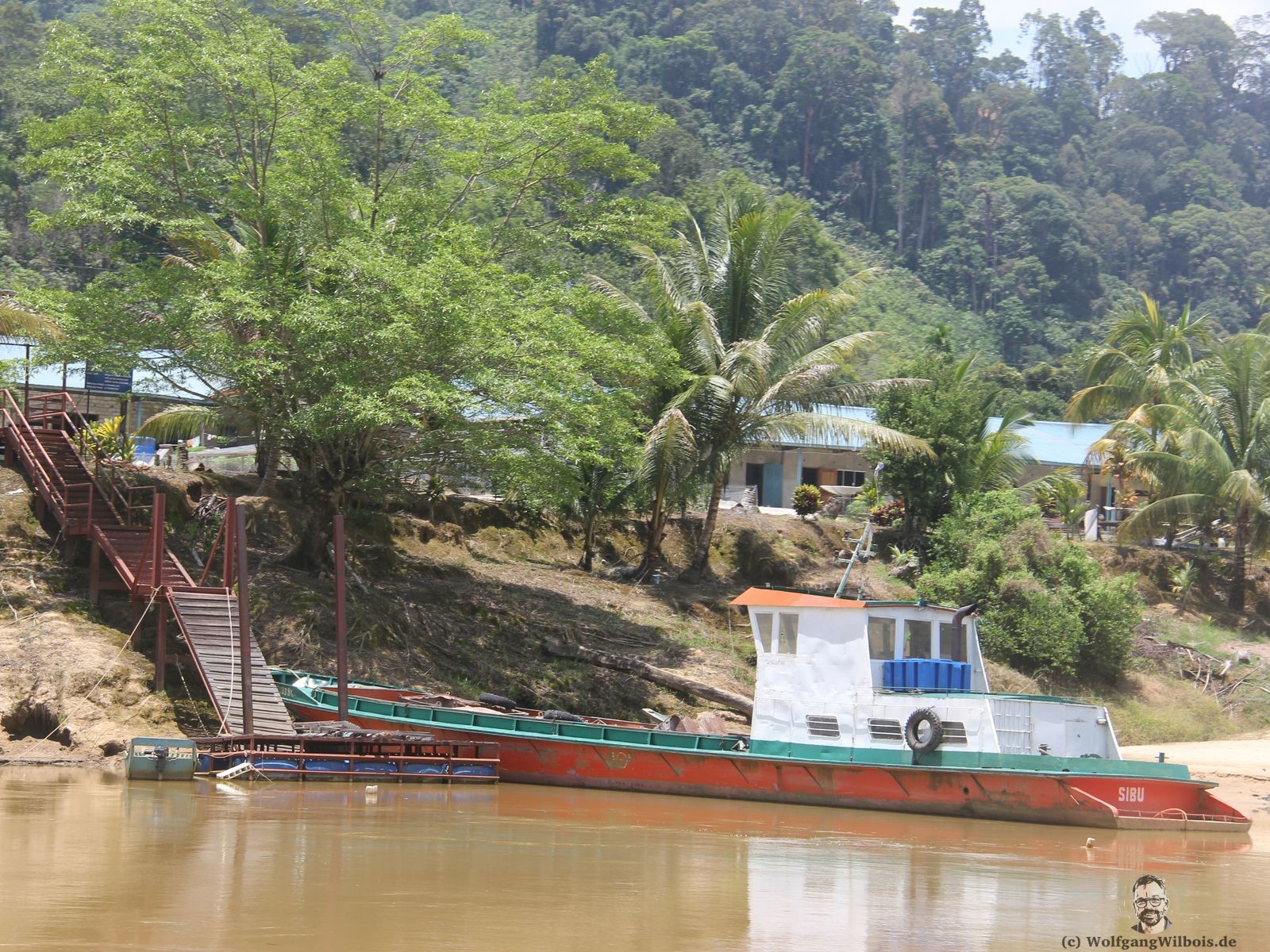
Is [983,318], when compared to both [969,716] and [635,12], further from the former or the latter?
[969,716]

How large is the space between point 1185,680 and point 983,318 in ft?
172

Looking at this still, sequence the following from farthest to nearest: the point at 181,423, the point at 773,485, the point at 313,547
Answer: the point at 773,485, the point at 181,423, the point at 313,547

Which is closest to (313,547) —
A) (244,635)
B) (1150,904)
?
(244,635)

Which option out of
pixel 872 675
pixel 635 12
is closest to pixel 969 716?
pixel 872 675

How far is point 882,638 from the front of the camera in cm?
2017

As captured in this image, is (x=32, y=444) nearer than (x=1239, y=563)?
Yes

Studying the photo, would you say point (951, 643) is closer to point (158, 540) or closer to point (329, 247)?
point (158, 540)

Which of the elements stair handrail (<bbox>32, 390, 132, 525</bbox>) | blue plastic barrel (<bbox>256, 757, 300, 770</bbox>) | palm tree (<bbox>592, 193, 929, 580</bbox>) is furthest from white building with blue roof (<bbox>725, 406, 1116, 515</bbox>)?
blue plastic barrel (<bbox>256, 757, 300, 770</bbox>)

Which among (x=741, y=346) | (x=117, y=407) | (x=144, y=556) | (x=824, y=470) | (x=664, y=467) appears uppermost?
(x=741, y=346)

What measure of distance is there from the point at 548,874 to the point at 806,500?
22.9 meters

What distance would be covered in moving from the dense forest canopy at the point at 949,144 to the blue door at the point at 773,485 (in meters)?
20.2

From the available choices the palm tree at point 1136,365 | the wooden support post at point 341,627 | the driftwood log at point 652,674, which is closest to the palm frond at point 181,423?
the wooden support post at point 341,627

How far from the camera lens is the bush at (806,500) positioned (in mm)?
35562

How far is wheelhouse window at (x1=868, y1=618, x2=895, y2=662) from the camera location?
66.0 ft
